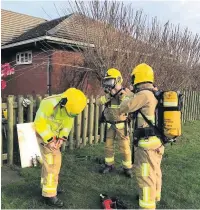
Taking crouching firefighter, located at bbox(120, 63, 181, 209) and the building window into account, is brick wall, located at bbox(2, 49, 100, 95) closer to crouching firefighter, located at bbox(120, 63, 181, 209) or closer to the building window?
the building window

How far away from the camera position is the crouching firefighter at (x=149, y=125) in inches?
143

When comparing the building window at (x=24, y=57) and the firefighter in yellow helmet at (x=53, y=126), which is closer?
the firefighter in yellow helmet at (x=53, y=126)

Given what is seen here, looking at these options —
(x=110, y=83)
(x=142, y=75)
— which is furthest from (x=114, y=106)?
(x=142, y=75)

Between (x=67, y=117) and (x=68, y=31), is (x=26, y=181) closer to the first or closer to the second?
(x=67, y=117)

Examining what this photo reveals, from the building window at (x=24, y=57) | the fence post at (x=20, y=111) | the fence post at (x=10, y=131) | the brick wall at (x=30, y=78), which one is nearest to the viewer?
the fence post at (x=10, y=131)

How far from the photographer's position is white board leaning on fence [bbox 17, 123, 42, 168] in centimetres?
566

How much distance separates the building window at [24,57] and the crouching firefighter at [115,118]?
10537 mm

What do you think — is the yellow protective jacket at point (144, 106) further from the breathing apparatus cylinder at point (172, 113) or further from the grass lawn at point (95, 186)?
the grass lawn at point (95, 186)

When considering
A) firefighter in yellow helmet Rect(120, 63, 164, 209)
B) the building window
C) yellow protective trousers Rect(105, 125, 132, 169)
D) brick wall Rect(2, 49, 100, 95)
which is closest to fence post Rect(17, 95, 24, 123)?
yellow protective trousers Rect(105, 125, 132, 169)

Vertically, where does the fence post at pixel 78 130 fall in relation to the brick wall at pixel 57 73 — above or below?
below

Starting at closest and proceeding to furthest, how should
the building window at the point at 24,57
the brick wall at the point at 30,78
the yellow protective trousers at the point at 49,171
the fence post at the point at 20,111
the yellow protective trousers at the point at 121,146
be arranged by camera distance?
the yellow protective trousers at the point at 49,171, the yellow protective trousers at the point at 121,146, the fence post at the point at 20,111, the brick wall at the point at 30,78, the building window at the point at 24,57

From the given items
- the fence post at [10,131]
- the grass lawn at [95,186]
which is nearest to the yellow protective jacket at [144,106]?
the grass lawn at [95,186]

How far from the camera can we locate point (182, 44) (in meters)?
14.4

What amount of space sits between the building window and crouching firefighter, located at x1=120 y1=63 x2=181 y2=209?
1212 centimetres
